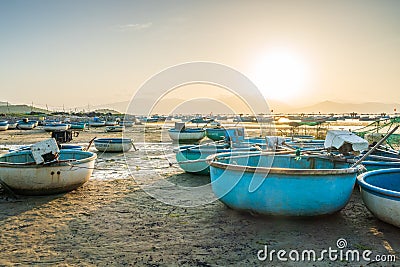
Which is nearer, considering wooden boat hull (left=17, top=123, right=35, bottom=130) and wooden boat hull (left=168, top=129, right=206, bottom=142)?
wooden boat hull (left=168, top=129, right=206, bottom=142)

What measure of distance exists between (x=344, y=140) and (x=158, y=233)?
14.3 ft

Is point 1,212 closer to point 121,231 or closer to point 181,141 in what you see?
point 121,231

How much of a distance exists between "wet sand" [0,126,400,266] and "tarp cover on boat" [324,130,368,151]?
134 cm

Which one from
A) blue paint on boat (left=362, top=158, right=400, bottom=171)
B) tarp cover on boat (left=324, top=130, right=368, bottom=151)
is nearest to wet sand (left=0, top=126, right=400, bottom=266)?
blue paint on boat (left=362, top=158, right=400, bottom=171)

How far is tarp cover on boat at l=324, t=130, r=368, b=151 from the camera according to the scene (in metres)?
6.82

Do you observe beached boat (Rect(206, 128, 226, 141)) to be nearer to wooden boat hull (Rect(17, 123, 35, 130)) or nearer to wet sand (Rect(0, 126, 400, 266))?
wet sand (Rect(0, 126, 400, 266))

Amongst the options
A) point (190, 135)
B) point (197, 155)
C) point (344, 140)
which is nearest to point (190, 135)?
point (190, 135)

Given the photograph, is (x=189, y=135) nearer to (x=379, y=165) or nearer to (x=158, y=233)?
(x=379, y=165)

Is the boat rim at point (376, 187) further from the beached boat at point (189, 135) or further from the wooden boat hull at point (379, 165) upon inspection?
the beached boat at point (189, 135)

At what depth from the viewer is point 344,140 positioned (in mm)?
6957

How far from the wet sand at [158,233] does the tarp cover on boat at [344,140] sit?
134 cm

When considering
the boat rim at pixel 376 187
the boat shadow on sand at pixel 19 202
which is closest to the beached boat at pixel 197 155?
the boat shadow on sand at pixel 19 202

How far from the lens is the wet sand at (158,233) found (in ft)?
15.3

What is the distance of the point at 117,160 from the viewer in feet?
46.5
